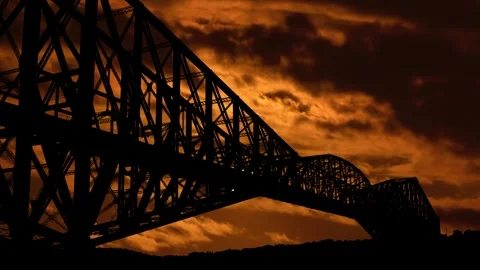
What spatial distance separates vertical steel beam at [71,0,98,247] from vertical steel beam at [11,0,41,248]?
2546 mm

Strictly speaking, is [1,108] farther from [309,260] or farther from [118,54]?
[309,260]

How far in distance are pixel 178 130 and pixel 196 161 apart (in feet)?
7.99

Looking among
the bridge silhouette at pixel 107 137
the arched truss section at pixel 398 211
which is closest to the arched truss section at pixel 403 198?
the arched truss section at pixel 398 211

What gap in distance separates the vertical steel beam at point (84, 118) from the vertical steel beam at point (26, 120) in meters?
2.55

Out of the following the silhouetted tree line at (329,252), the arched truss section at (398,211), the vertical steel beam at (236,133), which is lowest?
the silhouetted tree line at (329,252)

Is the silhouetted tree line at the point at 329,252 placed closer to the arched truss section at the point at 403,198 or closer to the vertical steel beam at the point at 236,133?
the vertical steel beam at the point at 236,133

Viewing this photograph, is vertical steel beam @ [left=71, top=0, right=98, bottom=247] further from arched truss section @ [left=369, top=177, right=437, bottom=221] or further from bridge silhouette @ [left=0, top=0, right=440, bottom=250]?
arched truss section @ [left=369, top=177, right=437, bottom=221]

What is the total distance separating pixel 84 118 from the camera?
33.1m

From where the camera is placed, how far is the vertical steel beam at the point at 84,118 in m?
32.2

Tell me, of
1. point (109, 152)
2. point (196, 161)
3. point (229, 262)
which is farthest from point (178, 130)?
point (229, 262)

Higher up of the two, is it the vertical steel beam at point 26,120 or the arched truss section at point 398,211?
the arched truss section at point 398,211

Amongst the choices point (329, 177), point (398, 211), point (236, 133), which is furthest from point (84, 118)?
point (398, 211)

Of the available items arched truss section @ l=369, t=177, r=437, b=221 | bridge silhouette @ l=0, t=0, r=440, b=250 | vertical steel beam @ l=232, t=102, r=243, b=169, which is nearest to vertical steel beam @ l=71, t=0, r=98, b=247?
bridge silhouette @ l=0, t=0, r=440, b=250

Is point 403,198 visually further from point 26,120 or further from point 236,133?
point 26,120
